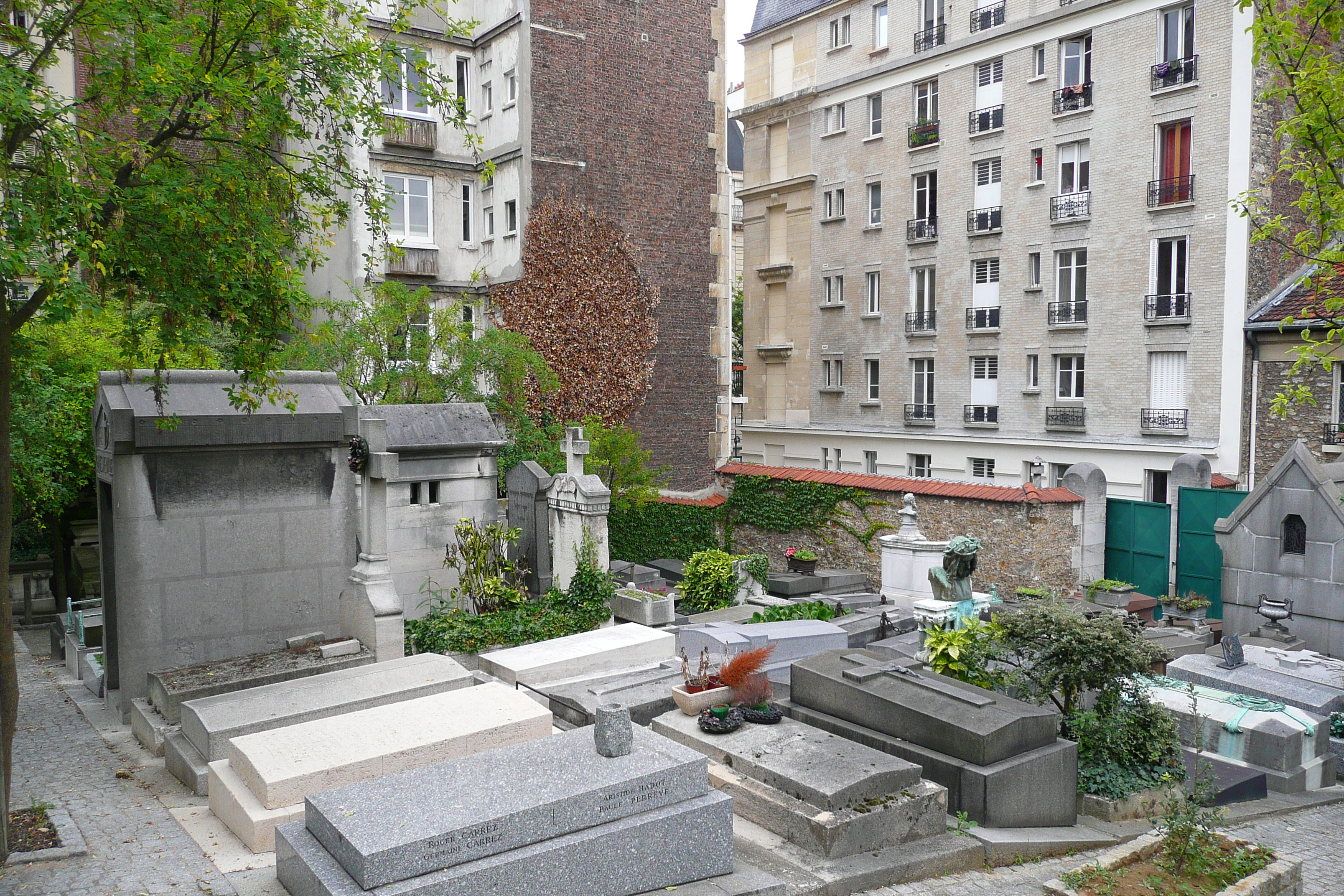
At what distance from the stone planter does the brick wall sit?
1908cm

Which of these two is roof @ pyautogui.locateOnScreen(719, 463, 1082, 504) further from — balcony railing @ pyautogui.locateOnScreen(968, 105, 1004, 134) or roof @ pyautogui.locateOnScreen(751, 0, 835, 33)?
roof @ pyautogui.locateOnScreen(751, 0, 835, 33)

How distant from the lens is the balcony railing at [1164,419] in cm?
2641

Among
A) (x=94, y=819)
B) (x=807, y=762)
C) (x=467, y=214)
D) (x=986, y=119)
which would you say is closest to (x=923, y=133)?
(x=986, y=119)

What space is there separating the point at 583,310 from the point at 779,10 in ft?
62.1

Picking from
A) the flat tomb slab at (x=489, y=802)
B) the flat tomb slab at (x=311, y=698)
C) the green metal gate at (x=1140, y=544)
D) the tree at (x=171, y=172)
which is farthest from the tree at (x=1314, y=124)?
the flat tomb slab at (x=311, y=698)

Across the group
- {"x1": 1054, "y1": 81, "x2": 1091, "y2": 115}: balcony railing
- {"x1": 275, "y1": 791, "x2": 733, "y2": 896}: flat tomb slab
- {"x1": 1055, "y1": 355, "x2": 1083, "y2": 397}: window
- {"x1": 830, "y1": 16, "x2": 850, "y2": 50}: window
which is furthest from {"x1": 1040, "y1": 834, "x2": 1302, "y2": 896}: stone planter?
{"x1": 830, "y1": 16, "x2": 850, "y2": 50}: window

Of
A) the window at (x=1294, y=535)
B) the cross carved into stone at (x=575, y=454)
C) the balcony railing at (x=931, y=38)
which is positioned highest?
the balcony railing at (x=931, y=38)

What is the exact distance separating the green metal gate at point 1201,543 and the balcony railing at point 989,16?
17033mm

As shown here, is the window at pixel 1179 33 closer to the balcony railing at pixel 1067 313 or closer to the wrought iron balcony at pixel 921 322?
the balcony railing at pixel 1067 313

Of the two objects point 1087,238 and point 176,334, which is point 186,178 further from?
point 1087,238

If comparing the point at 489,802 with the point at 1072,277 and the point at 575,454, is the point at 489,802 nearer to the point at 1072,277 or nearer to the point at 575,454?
the point at 575,454

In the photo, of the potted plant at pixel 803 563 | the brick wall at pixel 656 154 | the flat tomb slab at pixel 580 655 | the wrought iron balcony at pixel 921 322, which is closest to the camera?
the flat tomb slab at pixel 580 655

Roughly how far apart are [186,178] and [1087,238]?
25498 millimetres

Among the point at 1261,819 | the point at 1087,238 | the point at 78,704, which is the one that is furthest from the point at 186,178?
the point at 1087,238
